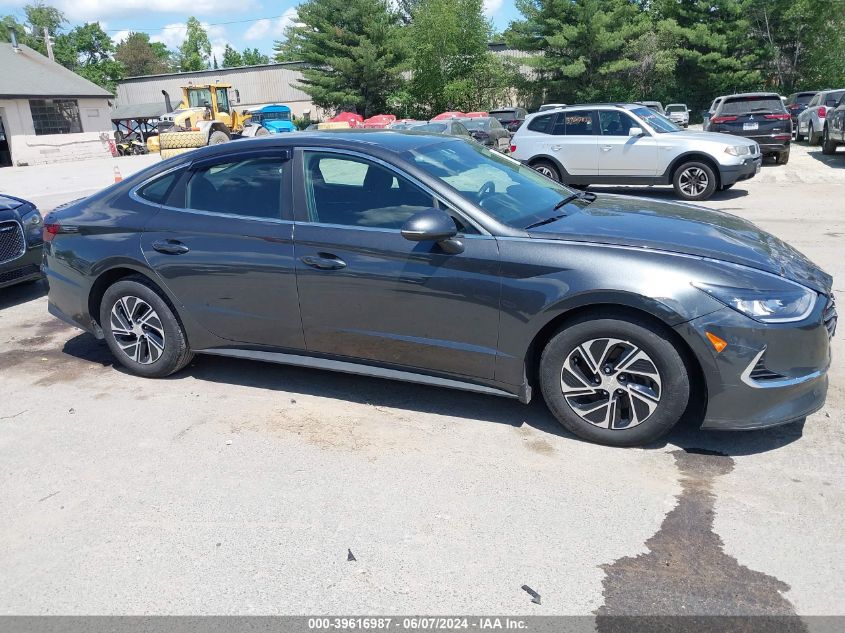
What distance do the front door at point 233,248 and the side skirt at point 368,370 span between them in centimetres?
10

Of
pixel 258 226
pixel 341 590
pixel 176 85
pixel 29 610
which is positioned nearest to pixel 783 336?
pixel 341 590

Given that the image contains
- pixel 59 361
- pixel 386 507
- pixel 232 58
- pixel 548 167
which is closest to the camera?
pixel 386 507

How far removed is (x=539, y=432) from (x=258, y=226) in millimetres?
2126

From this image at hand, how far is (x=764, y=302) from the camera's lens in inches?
136

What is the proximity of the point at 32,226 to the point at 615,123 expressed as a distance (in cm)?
979

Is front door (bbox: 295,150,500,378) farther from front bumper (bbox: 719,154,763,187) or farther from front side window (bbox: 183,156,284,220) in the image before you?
front bumper (bbox: 719,154,763,187)

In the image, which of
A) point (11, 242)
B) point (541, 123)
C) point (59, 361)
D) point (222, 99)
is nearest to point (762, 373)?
point (59, 361)

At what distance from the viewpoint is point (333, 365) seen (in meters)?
4.43

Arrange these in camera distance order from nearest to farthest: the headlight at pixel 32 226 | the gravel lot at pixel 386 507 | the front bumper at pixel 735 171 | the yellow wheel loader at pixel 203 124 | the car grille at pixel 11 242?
the gravel lot at pixel 386 507 → the car grille at pixel 11 242 → the headlight at pixel 32 226 → the front bumper at pixel 735 171 → the yellow wheel loader at pixel 203 124

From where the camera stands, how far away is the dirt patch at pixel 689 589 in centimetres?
258

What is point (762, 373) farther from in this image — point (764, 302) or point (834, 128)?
point (834, 128)

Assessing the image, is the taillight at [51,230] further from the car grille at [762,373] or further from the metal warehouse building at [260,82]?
the metal warehouse building at [260,82]

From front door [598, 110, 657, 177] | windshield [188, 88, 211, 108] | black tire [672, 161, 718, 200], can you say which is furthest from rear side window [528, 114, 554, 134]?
windshield [188, 88, 211, 108]

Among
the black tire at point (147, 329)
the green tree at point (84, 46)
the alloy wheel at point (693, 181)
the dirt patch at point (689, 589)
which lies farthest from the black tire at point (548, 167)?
the green tree at point (84, 46)
